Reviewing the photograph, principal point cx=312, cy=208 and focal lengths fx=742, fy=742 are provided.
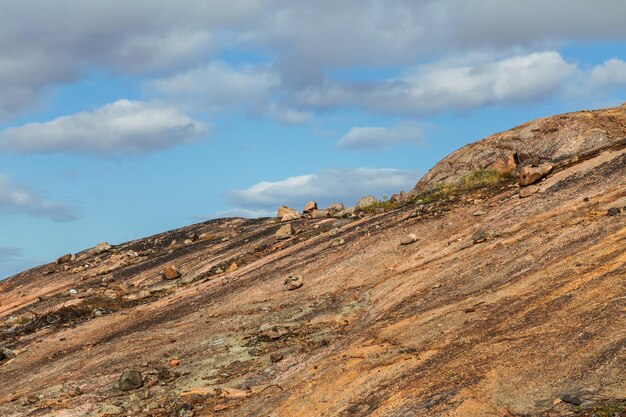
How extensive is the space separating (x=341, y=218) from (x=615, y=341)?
15.3 metres

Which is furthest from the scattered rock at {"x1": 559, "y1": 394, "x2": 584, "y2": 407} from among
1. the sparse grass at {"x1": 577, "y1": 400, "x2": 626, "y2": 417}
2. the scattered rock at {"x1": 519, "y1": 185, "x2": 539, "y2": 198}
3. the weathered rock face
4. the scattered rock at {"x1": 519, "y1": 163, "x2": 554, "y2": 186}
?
the weathered rock face

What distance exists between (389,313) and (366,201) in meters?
11.6

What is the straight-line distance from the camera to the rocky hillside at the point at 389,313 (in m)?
11.7

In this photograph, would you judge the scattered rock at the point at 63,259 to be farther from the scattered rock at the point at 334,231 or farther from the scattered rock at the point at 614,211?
the scattered rock at the point at 614,211

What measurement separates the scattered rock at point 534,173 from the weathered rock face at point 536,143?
197 cm

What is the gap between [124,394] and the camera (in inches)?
618

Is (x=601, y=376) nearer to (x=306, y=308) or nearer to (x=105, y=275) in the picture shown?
(x=306, y=308)

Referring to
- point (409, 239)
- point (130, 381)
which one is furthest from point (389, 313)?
point (130, 381)

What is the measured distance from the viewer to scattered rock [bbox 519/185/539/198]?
19203 mm

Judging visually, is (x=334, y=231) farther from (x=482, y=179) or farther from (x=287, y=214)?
(x=287, y=214)

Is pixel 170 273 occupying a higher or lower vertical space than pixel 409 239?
higher

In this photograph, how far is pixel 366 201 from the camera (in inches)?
1061

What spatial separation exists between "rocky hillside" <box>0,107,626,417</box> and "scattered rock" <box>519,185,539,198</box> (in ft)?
0.16

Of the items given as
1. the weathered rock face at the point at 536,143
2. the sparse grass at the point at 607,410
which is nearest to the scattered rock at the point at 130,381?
the sparse grass at the point at 607,410
